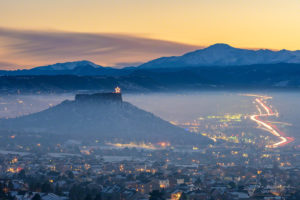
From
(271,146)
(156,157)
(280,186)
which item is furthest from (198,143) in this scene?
(280,186)

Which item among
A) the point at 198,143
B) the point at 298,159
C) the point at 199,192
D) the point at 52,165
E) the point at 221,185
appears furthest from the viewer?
the point at 198,143

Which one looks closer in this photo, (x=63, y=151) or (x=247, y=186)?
(x=247, y=186)

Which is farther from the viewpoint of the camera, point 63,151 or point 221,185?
point 63,151

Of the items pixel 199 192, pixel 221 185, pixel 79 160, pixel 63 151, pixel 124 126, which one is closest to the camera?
pixel 199 192

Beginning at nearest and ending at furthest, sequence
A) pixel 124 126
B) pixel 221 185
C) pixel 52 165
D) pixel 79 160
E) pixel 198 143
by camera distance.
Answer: pixel 221 185, pixel 52 165, pixel 79 160, pixel 198 143, pixel 124 126

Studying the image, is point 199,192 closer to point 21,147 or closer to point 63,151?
point 63,151

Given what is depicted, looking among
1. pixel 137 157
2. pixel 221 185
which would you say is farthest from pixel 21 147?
pixel 221 185

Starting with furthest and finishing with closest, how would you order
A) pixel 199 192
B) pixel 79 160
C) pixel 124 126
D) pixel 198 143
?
pixel 124 126 → pixel 198 143 → pixel 79 160 → pixel 199 192

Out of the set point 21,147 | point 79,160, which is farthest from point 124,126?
point 79,160

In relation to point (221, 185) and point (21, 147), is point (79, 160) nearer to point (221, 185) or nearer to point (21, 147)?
point (21, 147)
